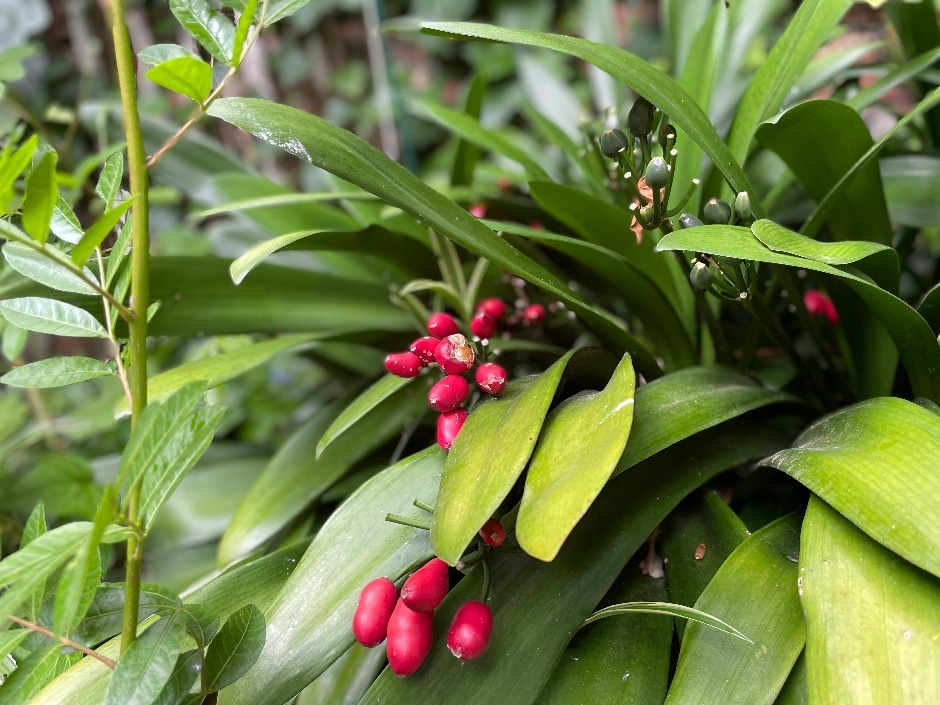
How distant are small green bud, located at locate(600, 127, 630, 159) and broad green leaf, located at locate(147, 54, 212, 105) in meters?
0.25

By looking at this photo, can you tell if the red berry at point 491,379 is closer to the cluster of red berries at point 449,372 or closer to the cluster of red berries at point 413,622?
the cluster of red berries at point 449,372

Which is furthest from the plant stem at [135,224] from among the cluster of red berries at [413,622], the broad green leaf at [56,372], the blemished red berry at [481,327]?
the blemished red berry at [481,327]

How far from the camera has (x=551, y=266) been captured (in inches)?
31.4

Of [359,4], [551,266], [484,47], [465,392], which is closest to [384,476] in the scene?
[465,392]

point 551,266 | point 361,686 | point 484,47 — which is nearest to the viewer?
point 361,686

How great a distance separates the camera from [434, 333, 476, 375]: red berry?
46 cm

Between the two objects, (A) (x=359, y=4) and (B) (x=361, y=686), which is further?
(A) (x=359, y=4)

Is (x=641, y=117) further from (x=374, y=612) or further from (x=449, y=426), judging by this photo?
(x=374, y=612)

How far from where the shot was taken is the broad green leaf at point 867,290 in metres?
0.38

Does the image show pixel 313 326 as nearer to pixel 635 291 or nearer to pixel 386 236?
pixel 386 236

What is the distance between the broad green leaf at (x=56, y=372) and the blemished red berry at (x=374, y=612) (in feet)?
0.64

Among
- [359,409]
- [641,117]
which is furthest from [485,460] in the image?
[641,117]

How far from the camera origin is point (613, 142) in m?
0.48

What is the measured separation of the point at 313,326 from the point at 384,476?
0.99ft
